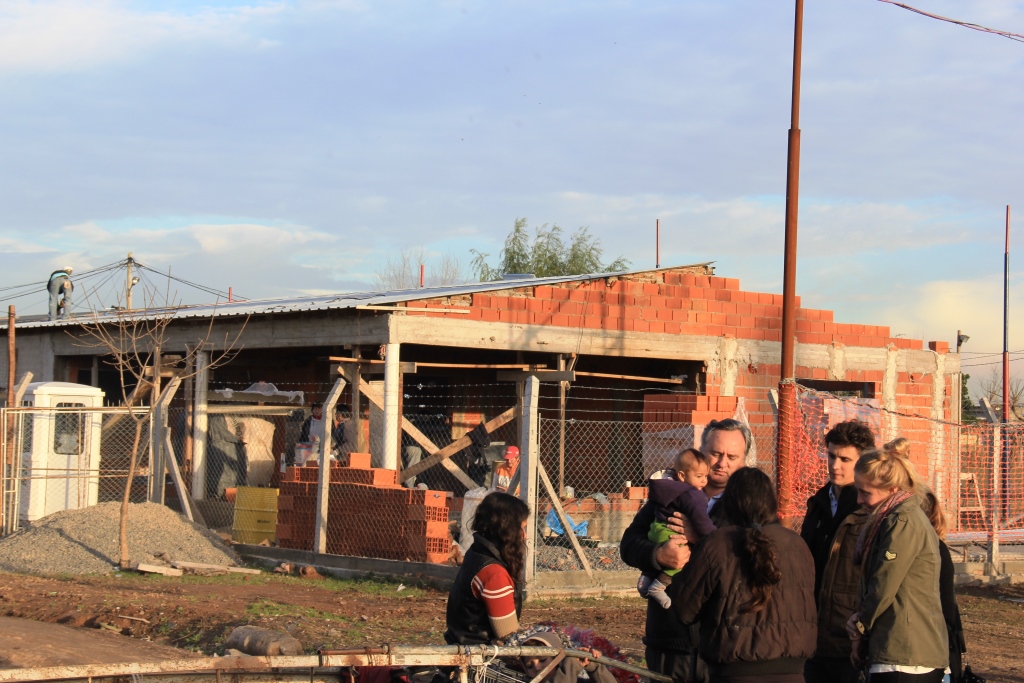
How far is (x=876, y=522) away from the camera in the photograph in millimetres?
4359

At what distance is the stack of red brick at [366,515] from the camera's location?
11.2m

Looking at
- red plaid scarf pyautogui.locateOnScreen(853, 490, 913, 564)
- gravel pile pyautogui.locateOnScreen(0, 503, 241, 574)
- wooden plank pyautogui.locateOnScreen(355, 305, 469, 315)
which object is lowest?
gravel pile pyautogui.locateOnScreen(0, 503, 241, 574)

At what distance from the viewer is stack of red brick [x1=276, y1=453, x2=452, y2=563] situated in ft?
36.8

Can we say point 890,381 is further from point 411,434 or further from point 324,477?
point 324,477

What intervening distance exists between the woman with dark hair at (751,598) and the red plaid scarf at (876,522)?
0.42 metres

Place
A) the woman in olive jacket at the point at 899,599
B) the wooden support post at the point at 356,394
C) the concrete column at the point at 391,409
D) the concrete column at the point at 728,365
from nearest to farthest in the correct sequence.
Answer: the woman in olive jacket at the point at 899,599 < the concrete column at the point at 391,409 < the wooden support post at the point at 356,394 < the concrete column at the point at 728,365

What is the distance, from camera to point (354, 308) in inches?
515

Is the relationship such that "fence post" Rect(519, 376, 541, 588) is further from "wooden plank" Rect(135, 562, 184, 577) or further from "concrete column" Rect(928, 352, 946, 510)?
"concrete column" Rect(928, 352, 946, 510)

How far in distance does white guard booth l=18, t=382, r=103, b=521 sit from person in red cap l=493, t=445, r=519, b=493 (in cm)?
625

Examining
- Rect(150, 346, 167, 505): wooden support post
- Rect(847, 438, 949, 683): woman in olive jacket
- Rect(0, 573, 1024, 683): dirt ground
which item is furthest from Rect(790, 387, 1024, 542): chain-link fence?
Rect(150, 346, 167, 505): wooden support post

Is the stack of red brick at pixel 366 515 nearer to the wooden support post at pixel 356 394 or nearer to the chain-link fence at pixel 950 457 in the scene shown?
the wooden support post at pixel 356 394

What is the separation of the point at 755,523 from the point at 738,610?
0.32 metres

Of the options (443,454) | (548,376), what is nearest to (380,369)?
(443,454)

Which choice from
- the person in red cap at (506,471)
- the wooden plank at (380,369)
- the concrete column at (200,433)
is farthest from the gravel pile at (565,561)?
the concrete column at (200,433)
